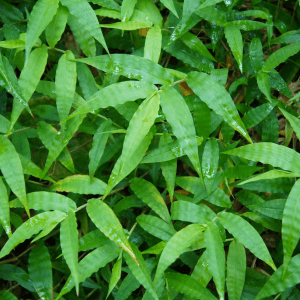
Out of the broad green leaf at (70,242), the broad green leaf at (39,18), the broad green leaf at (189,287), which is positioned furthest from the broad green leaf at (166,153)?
the broad green leaf at (39,18)

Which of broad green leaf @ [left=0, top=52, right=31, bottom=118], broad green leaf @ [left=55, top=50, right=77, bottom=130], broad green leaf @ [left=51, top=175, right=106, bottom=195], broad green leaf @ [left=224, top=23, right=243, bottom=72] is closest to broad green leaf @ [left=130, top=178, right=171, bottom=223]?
broad green leaf @ [left=51, top=175, right=106, bottom=195]

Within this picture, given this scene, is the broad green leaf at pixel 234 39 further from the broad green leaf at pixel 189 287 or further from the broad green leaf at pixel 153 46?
the broad green leaf at pixel 189 287

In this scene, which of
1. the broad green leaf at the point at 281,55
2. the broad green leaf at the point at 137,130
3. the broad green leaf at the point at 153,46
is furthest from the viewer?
the broad green leaf at the point at 281,55

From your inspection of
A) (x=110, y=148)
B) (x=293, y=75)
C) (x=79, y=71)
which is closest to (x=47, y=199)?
(x=110, y=148)

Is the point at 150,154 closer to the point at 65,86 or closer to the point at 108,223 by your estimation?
the point at 108,223

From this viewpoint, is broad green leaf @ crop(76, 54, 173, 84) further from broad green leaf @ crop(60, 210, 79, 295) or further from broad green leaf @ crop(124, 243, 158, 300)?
broad green leaf @ crop(124, 243, 158, 300)

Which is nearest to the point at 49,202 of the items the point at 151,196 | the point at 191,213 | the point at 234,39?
the point at 151,196

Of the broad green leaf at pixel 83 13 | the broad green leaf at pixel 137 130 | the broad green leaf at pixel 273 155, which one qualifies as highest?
the broad green leaf at pixel 83 13

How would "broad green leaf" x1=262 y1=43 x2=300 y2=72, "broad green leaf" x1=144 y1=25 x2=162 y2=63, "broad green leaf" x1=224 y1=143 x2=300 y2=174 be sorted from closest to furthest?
"broad green leaf" x1=224 y1=143 x2=300 y2=174 < "broad green leaf" x1=144 y1=25 x2=162 y2=63 < "broad green leaf" x1=262 y1=43 x2=300 y2=72
